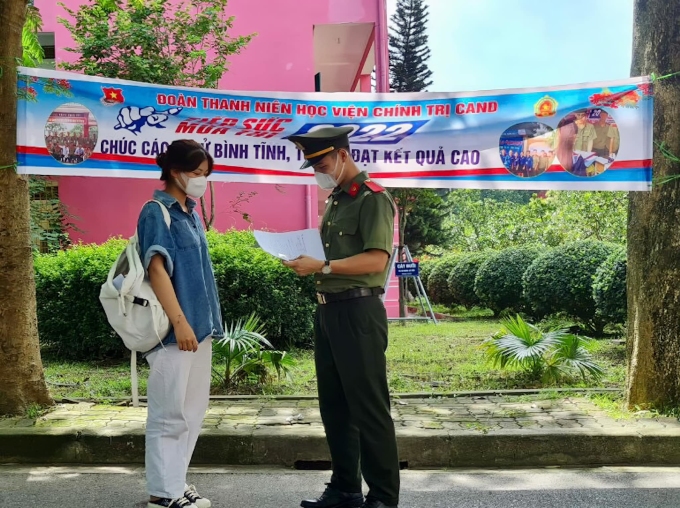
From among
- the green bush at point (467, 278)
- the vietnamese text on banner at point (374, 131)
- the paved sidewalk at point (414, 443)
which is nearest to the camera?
the paved sidewalk at point (414, 443)

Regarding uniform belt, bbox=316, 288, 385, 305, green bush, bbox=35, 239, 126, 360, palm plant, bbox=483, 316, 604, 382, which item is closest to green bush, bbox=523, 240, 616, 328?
palm plant, bbox=483, 316, 604, 382

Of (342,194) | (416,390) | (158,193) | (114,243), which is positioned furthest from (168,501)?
(114,243)

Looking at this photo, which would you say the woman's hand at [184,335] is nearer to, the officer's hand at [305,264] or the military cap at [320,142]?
the officer's hand at [305,264]

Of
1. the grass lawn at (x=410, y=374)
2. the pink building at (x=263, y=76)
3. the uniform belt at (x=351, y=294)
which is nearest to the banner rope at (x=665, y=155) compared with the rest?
the grass lawn at (x=410, y=374)

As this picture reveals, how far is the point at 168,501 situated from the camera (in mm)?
3551

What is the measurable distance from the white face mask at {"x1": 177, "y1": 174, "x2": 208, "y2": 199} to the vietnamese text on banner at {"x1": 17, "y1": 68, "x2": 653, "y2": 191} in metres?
1.84

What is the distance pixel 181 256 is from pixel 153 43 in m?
8.16

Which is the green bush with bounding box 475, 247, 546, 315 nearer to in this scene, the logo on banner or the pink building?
the pink building

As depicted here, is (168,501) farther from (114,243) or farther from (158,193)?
(114,243)

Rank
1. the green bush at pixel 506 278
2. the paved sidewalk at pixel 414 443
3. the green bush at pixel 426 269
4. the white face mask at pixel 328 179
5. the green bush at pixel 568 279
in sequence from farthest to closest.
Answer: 1. the green bush at pixel 426 269
2. the green bush at pixel 506 278
3. the green bush at pixel 568 279
4. the paved sidewalk at pixel 414 443
5. the white face mask at pixel 328 179

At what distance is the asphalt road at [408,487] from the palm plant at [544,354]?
2.04 metres

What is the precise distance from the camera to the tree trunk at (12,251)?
16.3 feet

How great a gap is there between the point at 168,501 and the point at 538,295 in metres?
8.63

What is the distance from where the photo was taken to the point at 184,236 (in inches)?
141
